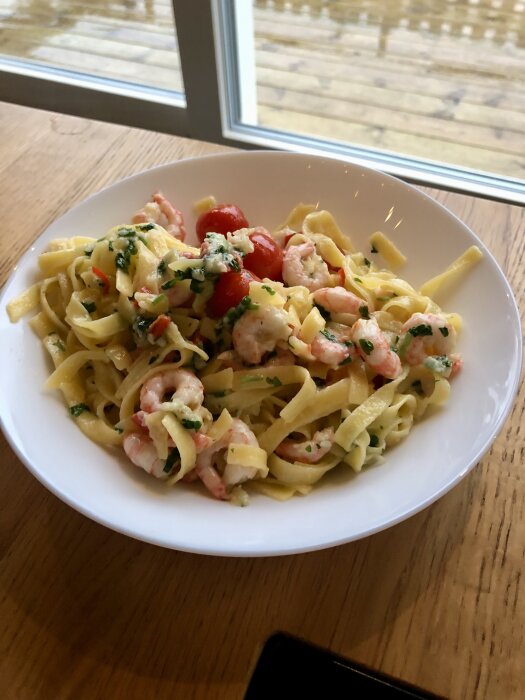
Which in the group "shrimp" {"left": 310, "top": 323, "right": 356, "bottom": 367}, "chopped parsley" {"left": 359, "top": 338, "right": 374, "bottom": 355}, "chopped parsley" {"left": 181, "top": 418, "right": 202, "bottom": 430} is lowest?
"chopped parsley" {"left": 181, "top": 418, "right": 202, "bottom": 430}

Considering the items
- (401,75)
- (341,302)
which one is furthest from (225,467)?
(401,75)

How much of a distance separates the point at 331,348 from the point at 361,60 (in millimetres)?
2434

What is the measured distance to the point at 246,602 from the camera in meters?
1.16

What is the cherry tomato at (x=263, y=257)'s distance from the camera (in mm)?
1544

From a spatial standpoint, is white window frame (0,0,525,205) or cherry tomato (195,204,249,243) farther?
white window frame (0,0,525,205)

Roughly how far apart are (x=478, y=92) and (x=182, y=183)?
6.45 feet

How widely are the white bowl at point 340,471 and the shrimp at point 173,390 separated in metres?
0.13

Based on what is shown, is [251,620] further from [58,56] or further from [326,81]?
[58,56]

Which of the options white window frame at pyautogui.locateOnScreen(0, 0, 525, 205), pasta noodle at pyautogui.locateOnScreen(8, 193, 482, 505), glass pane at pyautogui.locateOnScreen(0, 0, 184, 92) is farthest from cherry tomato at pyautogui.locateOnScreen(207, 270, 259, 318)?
glass pane at pyautogui.locateOnScreen(0, 0, 184, 92)

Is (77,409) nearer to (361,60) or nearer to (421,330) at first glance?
(421,330)

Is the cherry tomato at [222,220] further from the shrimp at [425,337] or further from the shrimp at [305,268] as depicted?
the shrimp at [425,337]

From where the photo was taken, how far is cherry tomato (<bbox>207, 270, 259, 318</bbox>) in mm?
1366

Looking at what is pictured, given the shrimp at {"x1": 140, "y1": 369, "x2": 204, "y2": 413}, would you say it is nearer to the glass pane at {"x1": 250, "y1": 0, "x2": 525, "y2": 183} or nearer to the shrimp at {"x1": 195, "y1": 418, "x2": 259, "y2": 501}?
the shrimp at {"x1": 195, "y1": 418, "x2": 259, "y2": 501}

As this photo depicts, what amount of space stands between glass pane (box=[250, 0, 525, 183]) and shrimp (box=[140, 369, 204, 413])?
1.99 m
